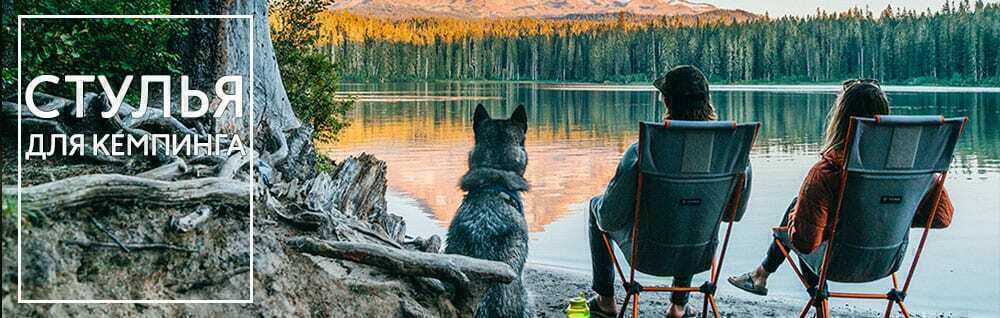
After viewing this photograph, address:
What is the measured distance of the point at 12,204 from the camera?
349cm

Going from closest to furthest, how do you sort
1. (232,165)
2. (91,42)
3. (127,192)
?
1. (127,192)
2. (232,165)
3. (91,42)

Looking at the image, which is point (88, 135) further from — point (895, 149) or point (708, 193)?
point (895, 149)

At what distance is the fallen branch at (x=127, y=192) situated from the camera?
12.0ft

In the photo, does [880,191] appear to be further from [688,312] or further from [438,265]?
[438,265]

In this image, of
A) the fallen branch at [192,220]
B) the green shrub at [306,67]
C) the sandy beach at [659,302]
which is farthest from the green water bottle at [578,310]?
the green shrub at [306,67]

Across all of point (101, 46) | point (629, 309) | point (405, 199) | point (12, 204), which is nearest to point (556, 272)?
point (629, 309)

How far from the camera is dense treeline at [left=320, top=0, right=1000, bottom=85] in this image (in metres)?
82.8

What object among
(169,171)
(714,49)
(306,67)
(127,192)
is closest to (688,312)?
(169,171)

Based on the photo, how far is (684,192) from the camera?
423 centimetres

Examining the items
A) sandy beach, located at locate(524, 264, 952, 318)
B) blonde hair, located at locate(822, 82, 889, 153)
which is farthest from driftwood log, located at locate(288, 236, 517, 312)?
blonde hair, located at locate(822, 82, 889, 153)

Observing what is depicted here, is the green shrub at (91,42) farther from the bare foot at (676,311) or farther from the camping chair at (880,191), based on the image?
the camping chair at (880,191)

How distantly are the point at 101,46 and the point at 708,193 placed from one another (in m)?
3.77

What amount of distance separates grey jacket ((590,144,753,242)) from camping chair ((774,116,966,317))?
48 centimetres

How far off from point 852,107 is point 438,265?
189 cm
